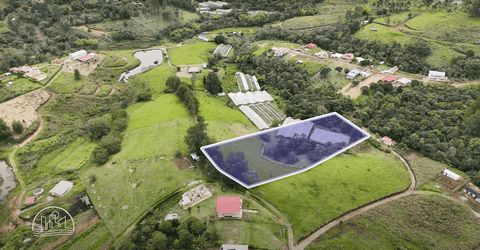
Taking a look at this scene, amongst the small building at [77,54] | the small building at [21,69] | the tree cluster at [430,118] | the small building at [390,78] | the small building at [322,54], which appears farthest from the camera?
the small building at [322,54]

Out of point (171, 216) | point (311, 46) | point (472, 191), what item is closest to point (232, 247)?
point (171, 216)

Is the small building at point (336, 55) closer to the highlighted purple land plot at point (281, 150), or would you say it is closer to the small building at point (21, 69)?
the highlighted purple land plot at point (281, 150)

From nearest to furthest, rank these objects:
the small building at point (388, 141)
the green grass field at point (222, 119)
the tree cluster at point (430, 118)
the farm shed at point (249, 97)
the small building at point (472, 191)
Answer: the small building at point (472, 191)
the tree cluster at point (430, 118)
the small building at point (388, 141)
the green grass field at point (222, 119)
the farm shed at point (249, 97)

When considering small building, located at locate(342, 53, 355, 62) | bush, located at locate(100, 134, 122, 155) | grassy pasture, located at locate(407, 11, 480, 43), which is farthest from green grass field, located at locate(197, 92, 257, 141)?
grassy pasture, located at locate(407, 11, 480, 43)

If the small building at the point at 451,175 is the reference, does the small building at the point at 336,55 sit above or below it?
above

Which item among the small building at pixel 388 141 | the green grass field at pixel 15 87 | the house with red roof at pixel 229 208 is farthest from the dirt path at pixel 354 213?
the green grass field at pixel 15 87

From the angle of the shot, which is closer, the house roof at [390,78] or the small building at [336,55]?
the house roof at [390,78]

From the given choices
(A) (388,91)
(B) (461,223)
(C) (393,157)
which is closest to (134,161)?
(C) (393,157)

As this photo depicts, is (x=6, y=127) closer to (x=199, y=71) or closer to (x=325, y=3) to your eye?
(x=199, y=71)
